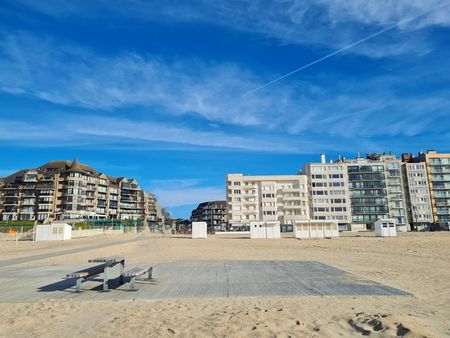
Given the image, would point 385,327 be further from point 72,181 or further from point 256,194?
point 72,181

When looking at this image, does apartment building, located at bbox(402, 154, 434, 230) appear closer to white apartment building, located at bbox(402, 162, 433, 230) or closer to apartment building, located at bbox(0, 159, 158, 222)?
white apartment building, located at bbox(402, 162, 433, 230)

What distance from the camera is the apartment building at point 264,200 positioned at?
99938 millimetres

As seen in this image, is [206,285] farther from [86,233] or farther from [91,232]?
[91,232]

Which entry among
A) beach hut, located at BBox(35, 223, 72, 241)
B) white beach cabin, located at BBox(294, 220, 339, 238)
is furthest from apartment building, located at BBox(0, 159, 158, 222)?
white beach cabin, located at BBox(294, 220, 339, 238)

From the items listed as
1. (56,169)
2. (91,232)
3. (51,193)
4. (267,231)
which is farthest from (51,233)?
(56,169)

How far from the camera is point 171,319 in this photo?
6.48m

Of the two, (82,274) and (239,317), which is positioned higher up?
(82,274)

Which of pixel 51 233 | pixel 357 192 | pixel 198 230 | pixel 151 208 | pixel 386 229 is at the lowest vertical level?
pixel 386 229

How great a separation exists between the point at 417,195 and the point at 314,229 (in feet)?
219

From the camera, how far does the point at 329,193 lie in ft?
336

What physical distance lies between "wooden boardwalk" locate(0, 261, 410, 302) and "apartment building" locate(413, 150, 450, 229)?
106 meters

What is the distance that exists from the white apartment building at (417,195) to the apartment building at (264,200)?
31193mm

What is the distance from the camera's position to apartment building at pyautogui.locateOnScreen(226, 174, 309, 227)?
99938 mm

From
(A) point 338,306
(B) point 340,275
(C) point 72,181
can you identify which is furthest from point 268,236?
(C) point 72,181
